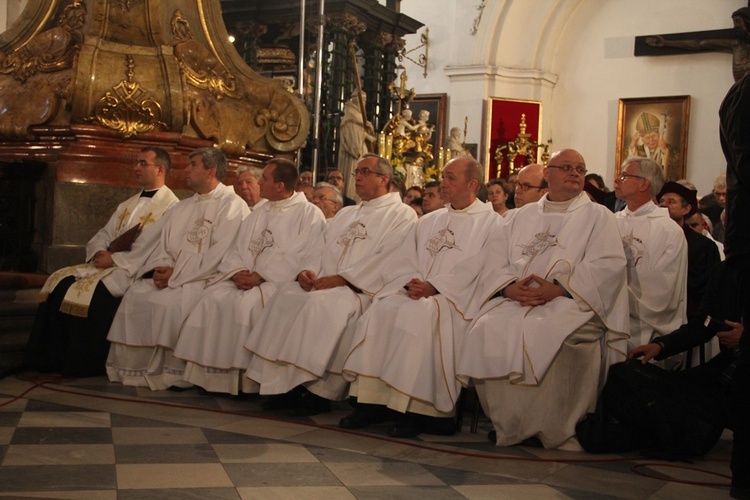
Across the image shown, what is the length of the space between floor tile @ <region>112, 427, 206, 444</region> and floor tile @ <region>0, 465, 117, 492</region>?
0.57 metres

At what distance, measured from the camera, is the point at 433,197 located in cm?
820

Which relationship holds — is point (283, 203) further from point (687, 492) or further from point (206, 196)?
point (687, 492)

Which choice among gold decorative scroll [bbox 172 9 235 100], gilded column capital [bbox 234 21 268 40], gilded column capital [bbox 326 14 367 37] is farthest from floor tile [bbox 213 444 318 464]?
gilded column capital [bbox 234 21 268 40]

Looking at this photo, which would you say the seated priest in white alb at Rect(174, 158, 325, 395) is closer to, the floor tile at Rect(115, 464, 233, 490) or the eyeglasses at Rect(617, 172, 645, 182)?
the floor tile at Rect(115, 464, 233, 490)

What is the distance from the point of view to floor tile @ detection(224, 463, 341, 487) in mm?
4148

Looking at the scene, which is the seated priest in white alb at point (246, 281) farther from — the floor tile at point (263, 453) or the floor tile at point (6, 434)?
the floor tile at point (6, 434)

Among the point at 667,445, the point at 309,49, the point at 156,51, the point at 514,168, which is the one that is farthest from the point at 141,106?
the point at 514,168

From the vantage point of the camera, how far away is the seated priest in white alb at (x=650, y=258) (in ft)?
18.7

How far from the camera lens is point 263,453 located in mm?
4688

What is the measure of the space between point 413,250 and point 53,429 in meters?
2.38

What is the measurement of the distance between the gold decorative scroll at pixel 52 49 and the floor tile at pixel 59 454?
4.33 meters

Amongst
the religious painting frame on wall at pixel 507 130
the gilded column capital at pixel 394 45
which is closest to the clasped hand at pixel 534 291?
the gilded column capital at pixel 394 45

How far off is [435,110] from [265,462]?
17.8m

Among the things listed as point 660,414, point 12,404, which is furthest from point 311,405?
point 660,414
